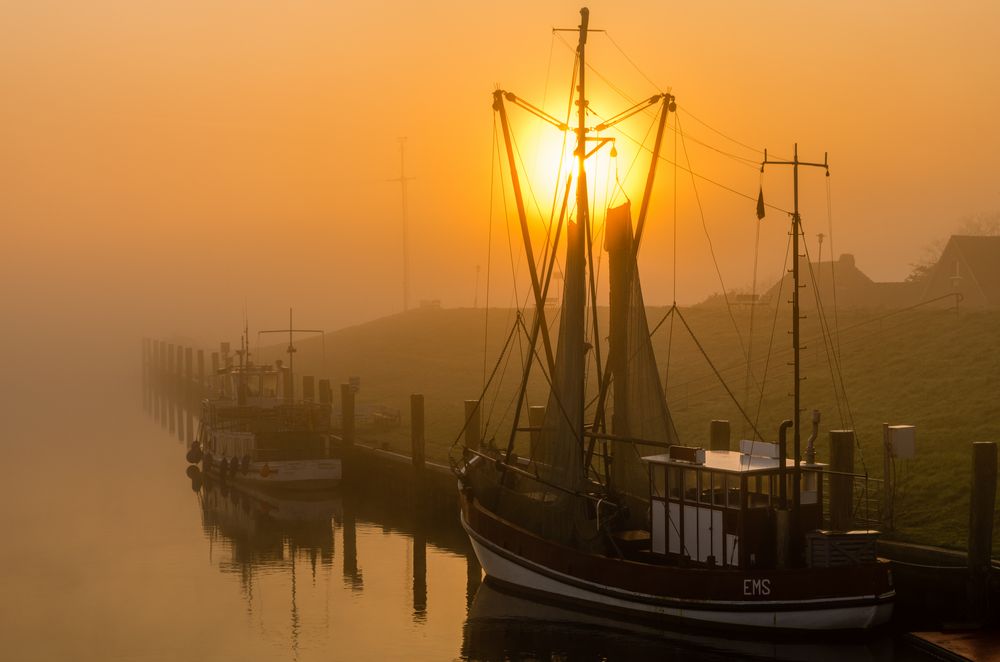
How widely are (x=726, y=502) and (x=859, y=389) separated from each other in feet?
91.2

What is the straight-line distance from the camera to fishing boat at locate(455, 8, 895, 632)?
27641mm

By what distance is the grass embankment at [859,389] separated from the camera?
35.9 metres

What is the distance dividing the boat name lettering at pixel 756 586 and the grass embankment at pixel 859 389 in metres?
5.32

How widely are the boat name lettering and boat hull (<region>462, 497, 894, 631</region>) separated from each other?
1.6 inches

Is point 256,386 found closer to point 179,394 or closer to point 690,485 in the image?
point 690,485

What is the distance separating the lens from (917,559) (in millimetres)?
27844

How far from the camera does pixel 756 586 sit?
2798 centimetres

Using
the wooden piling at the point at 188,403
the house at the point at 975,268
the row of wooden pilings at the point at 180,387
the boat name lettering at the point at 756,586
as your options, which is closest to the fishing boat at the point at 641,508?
the boat name lettering at the point at 756,586

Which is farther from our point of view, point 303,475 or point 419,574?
point 303,475

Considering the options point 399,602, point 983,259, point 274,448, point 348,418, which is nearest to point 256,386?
point 274,448

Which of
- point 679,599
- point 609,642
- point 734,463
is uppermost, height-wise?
point 734,463

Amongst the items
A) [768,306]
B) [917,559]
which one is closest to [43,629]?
[917,559]

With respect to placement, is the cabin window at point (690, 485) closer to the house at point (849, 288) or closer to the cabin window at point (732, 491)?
the cabin window at point (732, 491)

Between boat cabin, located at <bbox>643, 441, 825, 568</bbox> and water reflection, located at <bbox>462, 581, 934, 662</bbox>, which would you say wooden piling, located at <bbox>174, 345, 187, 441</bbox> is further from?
boat cabin, located at <bbox>643, 441, 825, 568</bbox>
